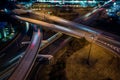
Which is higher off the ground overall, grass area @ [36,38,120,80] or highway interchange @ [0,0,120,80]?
highway interchange @ [0,0,120,80]

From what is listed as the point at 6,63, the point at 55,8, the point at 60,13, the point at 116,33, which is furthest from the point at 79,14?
the point at 6,63

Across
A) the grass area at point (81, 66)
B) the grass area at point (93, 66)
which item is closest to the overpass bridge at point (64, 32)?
the grass area at point (93, 66)

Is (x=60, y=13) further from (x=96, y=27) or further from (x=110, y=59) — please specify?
(x=110, y=59)

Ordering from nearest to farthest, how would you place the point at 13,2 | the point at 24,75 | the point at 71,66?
the point at 24,75 < the point at 71,66 < the point at 13,2

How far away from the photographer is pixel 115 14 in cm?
9250

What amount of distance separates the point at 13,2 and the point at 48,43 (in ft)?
227

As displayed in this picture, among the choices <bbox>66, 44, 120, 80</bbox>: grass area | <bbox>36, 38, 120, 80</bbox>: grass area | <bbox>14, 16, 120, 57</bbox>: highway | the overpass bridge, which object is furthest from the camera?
<bbox>14, 16, 120, 57</bbox>: highway

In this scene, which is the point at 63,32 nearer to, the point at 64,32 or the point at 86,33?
the point at 64,32

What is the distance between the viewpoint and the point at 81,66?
2160 inches

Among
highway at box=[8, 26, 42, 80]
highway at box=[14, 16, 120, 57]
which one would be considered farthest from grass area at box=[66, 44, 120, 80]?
highway at box=[8, 26, 42, 80]

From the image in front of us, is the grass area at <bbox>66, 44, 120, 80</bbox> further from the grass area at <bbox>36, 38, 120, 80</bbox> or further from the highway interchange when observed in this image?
the highway interchange

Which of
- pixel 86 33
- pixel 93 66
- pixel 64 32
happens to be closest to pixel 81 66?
pixel 93 66

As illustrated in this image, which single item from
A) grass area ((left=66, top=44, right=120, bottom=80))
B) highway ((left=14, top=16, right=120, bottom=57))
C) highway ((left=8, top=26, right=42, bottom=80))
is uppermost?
highway ((left=14, top=16, right=120, bottom=57))

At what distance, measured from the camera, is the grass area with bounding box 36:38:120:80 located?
5072cm
